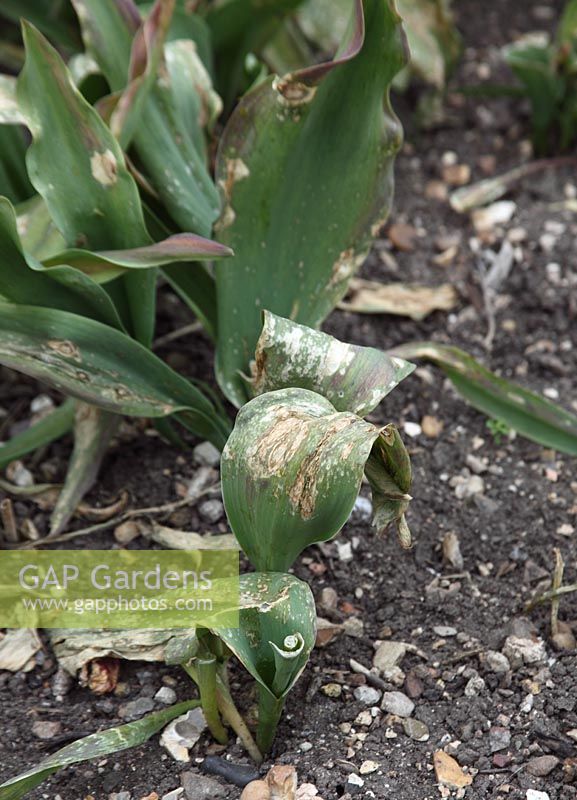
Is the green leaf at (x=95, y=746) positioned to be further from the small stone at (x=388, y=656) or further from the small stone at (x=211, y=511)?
the small stone at (x=211, y=511)

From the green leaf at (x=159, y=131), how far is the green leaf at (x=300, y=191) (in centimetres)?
12

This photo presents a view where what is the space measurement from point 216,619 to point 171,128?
0.90 meters

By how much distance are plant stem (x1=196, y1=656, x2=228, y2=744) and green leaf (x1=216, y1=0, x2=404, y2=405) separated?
1.52 ft

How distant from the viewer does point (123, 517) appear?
169 cm

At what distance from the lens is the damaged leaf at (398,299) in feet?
6.89

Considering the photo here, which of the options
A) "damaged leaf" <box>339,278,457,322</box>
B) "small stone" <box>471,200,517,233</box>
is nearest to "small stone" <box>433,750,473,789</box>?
"damaged leaf" <box>339,278,457,322</box>

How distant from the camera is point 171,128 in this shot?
174 centimetres

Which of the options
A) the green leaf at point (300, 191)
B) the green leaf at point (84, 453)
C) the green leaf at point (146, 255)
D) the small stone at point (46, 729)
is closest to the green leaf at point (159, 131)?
the green leaf at point (300, 191)

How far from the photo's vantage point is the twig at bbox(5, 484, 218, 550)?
166 centimetres

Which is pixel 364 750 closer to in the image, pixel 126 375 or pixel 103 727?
pixel 103 727

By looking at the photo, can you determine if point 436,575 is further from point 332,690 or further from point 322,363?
point 322,363

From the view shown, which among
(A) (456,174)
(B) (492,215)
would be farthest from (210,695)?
(A) (456,174)

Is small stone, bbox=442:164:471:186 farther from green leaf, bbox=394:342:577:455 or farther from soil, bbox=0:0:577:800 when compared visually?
green leaf, bbox=394:342:577:455

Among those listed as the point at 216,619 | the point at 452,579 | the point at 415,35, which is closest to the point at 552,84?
the point at 415,35
